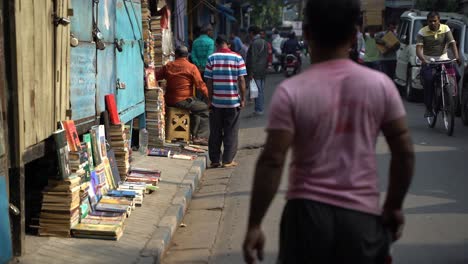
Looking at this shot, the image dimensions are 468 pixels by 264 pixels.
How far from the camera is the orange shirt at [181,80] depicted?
11852 millimetres

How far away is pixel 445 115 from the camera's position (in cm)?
1239

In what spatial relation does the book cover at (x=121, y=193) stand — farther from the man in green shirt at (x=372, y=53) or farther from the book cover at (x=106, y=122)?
the man in green shirt at (x=372, y=53)

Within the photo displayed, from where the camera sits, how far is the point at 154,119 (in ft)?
37.4

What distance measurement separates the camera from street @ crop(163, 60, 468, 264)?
245 inches

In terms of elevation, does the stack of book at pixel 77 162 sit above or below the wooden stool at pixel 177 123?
above

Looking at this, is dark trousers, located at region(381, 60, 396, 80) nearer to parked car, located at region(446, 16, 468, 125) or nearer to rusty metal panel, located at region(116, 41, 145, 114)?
parked car, located at region(446, 16, 468, 125)

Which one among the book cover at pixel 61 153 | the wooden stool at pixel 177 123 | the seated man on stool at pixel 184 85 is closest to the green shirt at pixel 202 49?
the seated man on stool at pixel 184 85

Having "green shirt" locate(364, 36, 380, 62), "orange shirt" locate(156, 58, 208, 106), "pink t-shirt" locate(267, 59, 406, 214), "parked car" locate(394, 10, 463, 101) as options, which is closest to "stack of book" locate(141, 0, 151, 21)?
"orange shirt" locate(156, 58, 208, 106)

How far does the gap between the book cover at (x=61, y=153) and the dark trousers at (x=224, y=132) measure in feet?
14.6

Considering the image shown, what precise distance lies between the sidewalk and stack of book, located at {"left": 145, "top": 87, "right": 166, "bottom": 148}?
253 centimetres

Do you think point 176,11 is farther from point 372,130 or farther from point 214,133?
point 372,130

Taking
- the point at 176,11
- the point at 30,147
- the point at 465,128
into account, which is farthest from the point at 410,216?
the point at 176,11

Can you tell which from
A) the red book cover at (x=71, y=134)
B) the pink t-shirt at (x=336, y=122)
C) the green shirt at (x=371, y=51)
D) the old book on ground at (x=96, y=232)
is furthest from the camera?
the green shirt at (x=371, y=51)

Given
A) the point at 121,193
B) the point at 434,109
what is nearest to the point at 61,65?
the point at 121,193
